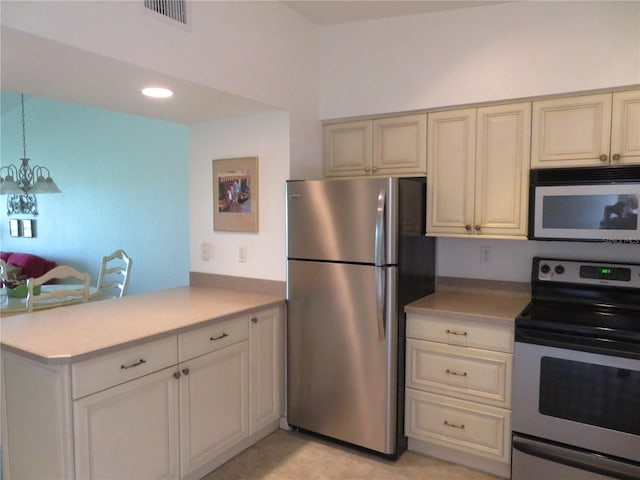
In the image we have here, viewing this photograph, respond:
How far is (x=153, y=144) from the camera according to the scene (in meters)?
4.36

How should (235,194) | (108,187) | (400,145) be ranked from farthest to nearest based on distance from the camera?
1. (108,187)
2. (235,194)
3. (400,145)

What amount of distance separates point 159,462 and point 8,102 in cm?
600

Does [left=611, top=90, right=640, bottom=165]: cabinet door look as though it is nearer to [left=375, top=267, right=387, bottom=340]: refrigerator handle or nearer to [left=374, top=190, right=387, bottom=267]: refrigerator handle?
[left=374, top=190, right=387, bottom=267]: refrigerator handle

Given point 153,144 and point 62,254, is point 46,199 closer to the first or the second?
point 62,254

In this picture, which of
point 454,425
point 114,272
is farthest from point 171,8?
point 114,272

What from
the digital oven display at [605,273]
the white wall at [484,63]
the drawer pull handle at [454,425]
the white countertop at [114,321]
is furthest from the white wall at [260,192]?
the digital oven display at [605,273]

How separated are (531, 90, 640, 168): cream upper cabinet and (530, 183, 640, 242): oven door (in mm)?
150

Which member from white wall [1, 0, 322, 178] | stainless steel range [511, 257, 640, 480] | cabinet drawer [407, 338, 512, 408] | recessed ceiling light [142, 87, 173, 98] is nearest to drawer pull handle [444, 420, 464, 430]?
cabinet drawer [407, 338, 512, 408]

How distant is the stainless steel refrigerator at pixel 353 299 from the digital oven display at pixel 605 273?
2.85 ft

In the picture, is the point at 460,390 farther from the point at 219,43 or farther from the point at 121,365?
the point at 219,43

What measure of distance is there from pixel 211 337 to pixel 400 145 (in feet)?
5.19

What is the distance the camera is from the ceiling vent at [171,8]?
188cm

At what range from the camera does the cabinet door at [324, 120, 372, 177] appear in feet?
9.53

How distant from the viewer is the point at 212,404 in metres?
2.26
